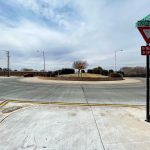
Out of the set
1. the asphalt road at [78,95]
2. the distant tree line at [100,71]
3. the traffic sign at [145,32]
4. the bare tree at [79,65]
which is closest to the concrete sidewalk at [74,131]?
the traffic sign at [145,32]

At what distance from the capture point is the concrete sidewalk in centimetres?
421

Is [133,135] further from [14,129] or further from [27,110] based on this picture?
[27,110]

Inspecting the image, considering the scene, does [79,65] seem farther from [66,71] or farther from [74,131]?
[74,131]

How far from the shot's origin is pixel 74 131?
506 cm

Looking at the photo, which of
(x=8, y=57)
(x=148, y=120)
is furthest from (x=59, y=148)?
(x=8, y=57)

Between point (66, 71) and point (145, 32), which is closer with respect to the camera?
point (145, 32)

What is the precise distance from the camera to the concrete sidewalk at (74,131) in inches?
166

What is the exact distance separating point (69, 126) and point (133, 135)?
1.70 m

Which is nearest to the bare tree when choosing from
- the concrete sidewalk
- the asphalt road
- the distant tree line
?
the distant tree line

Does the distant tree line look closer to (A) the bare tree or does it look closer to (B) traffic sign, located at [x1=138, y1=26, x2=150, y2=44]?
(A) the bare tree

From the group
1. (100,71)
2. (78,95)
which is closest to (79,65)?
(100,71)

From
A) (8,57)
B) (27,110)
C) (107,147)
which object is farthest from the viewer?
(8,57)

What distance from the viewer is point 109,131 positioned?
502 cm

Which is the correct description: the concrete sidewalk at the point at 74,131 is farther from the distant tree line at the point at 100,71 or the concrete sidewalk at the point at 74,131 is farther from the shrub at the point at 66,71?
the shrub at the point at 66,71
